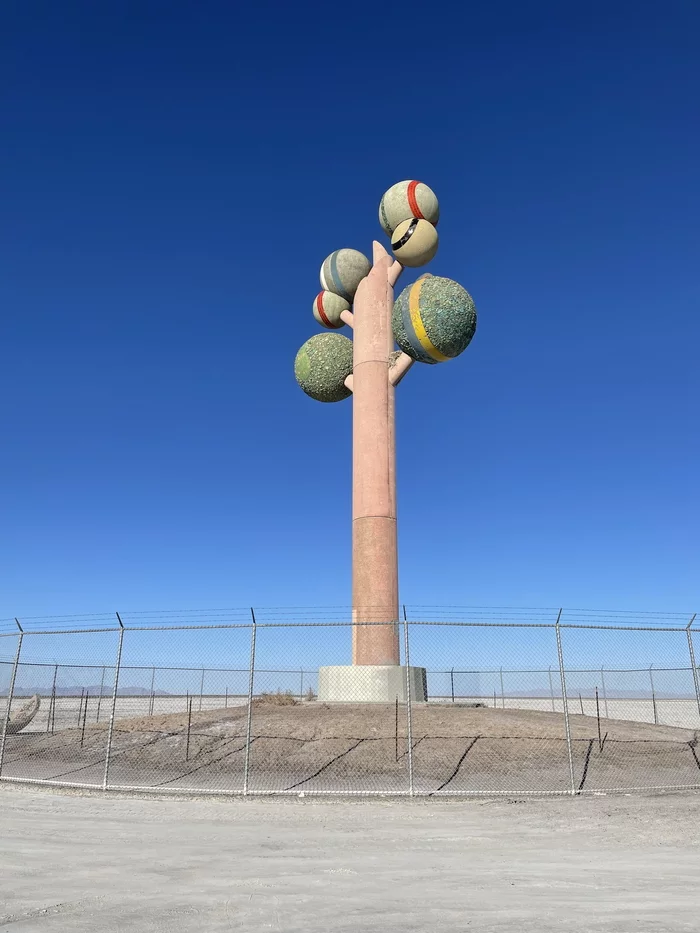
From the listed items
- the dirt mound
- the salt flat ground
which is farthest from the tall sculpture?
the salt flat ground

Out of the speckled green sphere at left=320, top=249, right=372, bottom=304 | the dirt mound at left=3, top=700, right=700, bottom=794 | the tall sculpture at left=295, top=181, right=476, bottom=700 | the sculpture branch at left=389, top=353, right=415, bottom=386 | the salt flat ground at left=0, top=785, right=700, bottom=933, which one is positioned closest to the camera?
the salt flat ground at left=0, top=785, right=700, bottom=933

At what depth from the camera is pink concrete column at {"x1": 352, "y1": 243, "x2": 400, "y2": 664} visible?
17219mm

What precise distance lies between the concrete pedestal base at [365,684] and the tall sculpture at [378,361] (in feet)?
0.08

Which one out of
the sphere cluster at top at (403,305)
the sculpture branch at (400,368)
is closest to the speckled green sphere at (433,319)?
the sphere cluster at top at (403,305)

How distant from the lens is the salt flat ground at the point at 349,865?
4848 millimetres

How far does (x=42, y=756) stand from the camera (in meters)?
14.6

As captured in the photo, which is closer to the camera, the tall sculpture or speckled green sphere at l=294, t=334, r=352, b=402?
the tall sculpture

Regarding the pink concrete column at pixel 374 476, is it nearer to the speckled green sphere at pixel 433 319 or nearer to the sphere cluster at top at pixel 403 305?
the sphere cluster at top at pixel 403 305

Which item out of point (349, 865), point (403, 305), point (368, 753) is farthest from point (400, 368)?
point (349, 865)

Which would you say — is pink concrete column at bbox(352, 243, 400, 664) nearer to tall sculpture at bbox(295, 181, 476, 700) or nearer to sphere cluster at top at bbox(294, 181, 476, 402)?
tall sculpture at bbox(295, 181, 476, 700)

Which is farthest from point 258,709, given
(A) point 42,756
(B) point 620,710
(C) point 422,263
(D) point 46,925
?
(B) point 620,710

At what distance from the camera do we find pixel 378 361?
19062 mm

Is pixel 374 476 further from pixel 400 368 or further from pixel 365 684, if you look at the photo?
pixel 365 684

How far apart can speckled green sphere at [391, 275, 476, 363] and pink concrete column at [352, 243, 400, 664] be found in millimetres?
770
